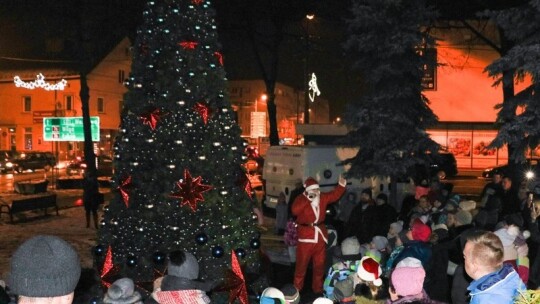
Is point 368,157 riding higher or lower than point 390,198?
higher

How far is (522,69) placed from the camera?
32.5 feet

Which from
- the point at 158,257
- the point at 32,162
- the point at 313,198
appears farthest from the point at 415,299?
the point at 32,162

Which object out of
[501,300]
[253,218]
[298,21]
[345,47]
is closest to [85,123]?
[298,21]

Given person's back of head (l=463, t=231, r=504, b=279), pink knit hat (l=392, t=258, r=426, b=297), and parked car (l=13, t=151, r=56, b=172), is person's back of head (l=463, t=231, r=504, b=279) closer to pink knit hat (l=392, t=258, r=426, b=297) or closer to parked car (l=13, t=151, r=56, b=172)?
pink knit hat (l=392, t=258, r=426, b=297)

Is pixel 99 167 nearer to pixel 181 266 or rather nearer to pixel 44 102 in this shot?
pixel 44 102

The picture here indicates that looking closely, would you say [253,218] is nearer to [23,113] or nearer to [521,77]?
[521,77]

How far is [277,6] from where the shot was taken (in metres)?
29.1

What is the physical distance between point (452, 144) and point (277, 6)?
61.3 ft

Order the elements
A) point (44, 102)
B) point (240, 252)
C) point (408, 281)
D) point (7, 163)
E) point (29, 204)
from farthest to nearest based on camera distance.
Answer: point (44, 102)
point (7, 163)
point (29, 204)
point (240, 252)
point (408, 281)

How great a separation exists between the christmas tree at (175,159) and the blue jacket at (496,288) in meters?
4.49

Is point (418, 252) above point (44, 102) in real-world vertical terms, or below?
below

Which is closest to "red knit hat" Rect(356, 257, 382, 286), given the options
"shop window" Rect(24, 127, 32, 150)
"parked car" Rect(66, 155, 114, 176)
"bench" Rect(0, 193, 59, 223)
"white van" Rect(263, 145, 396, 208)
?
"white van" Rect(263, 145, 396, 208)

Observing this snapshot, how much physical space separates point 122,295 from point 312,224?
229 inches

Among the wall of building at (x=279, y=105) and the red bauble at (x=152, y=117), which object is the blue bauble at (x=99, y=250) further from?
the wall of building at (x=279, y=105)
